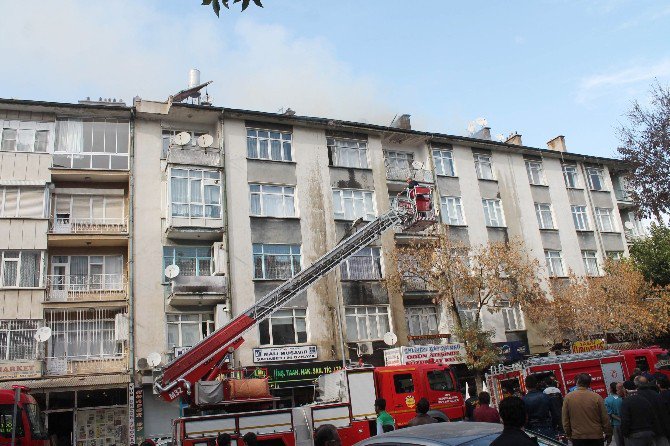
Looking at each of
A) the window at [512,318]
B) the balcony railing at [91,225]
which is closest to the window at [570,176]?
the window at [512,318]

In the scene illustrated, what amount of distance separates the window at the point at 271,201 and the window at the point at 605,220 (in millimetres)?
21032

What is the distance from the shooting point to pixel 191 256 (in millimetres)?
26375

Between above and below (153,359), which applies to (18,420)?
below

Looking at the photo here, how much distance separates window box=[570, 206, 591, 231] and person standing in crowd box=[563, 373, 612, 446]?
100.0ft

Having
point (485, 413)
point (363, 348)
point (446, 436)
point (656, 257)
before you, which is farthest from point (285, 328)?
point (656, 257)

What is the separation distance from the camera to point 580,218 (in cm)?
3697

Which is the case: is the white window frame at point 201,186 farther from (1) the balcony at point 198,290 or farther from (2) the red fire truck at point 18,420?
(2) the red fire truck at point 18,420

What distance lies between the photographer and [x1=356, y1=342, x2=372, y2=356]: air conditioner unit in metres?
26.9

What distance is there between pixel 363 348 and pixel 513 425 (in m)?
22.2

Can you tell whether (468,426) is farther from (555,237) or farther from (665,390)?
(555,237)

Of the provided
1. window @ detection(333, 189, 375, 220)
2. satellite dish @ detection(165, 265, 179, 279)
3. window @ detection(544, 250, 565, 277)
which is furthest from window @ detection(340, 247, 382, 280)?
window @ detection(544, 250, 565, 277)

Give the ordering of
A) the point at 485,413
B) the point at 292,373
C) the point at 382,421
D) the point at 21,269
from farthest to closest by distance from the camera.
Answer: the point at 292,373 < the point at 21,269 < the point at 382,421 < the point at 485,413

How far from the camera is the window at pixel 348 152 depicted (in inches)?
1211

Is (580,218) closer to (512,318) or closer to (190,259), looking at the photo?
(512,318)
